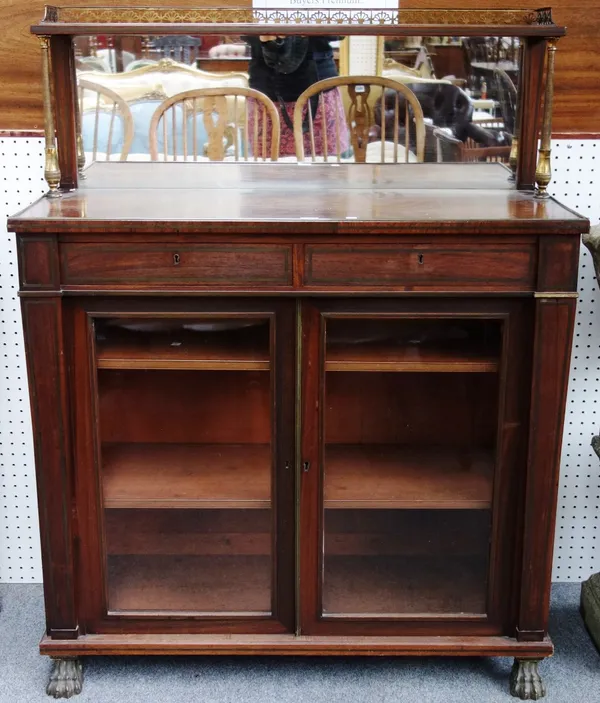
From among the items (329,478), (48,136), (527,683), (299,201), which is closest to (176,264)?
(299,201)

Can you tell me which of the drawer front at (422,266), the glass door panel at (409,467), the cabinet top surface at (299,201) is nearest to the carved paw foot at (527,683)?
the glass door panel at (409,467)

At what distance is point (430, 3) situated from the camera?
2.22 metres

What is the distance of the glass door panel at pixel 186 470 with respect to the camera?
77.9 inches

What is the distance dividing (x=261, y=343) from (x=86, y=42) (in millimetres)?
854

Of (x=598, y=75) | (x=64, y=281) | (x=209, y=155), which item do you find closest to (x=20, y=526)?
(x=64, y=281)

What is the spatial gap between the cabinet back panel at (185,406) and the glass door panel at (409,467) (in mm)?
183

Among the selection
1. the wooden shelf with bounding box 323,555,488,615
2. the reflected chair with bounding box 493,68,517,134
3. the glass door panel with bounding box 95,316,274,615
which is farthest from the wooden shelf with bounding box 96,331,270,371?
the reflected chair with bounding box 493,68,517,134

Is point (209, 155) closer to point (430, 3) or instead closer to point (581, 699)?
point (430, 3)

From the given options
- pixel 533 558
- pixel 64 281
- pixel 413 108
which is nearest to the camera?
pixel 64 281

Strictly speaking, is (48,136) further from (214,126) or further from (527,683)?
(527,683)

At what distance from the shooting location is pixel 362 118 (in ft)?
7.75

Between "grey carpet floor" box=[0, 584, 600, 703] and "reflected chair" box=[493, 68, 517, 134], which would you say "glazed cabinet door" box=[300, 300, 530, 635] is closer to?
"grey carpet floor" box=[0, 584, 600, 703]

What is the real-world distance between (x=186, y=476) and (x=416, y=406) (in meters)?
0.55

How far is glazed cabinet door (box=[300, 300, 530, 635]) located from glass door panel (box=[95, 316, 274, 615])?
12cm
